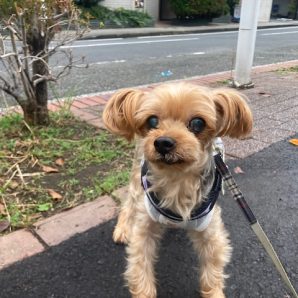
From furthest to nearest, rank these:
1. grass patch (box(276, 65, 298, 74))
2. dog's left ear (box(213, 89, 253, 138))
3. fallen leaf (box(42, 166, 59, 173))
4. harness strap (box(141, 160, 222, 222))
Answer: grass patch (box(276, 65, 298, 74)), fallen leaf (box(42, 166, 59, 173)), harness strap (box(141, 160, 222, 222)), dog's left ear (box(213, 89, 253, 138))

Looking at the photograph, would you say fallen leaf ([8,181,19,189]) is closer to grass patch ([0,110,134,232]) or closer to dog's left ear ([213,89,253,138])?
grass patch ([0,110,134,232])

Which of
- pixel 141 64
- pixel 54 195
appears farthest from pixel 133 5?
pixel 54 195

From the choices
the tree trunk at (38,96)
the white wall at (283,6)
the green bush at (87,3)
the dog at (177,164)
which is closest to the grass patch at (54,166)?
the tree trunk at (38,96)

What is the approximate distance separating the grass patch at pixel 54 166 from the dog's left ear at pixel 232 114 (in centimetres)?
149

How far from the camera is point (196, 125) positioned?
1.82 meters

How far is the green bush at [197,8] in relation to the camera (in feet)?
78.2

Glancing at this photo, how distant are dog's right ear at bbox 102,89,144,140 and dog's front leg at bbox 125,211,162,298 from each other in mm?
550

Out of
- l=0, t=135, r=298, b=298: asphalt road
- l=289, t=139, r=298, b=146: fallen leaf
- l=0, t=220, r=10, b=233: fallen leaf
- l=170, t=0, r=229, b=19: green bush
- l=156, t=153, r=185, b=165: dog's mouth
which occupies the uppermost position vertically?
l=156, t=153, r=185, b=165: dog's mouth

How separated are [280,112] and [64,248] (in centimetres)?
372

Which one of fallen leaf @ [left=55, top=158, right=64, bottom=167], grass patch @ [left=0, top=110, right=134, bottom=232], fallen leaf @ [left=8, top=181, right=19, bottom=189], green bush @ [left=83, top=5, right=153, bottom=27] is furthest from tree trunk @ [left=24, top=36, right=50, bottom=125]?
green bush @ [left=83, top=5, right=153, bottom=27]

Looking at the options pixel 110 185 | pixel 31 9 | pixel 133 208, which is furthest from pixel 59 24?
pixel 133 208

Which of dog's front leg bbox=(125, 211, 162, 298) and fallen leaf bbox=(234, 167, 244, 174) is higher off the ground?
dog's front leg bbox=(125, 211, 162, 298)

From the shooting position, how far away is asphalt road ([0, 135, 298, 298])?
2248 mm

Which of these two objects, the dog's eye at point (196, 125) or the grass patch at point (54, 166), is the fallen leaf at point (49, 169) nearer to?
the grass patch at point (54, 166)
